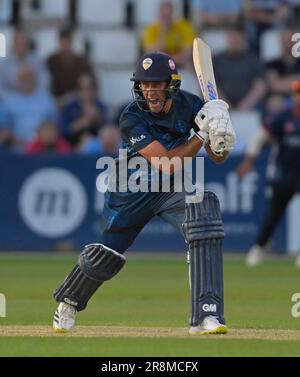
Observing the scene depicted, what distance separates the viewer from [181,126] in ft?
25.8

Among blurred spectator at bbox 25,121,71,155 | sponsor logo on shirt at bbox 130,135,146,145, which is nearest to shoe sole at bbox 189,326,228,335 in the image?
sponsor logo on shirt at bbox 130,135,146,145

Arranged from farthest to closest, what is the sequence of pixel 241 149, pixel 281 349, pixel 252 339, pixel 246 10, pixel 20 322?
pixel 246 10 → pixel 241 149 → pixel 20 322 → pixel 252 339 → pixel 281 349

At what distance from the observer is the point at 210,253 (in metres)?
7.59

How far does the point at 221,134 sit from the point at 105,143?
8341mm

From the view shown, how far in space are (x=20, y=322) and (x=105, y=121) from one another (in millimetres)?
8129

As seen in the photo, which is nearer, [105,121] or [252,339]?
[252,339]

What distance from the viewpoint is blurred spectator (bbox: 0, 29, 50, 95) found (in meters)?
16.5

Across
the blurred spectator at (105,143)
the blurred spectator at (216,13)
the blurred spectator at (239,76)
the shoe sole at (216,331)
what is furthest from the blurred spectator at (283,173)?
the shoe sole at (216,331)

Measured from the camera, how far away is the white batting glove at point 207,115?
746cm

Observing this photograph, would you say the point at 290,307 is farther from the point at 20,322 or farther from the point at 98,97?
the point at 98,97

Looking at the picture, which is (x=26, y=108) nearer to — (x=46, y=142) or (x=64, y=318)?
(x=46, y=142)

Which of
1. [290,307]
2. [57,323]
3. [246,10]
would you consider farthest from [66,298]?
[246,10]

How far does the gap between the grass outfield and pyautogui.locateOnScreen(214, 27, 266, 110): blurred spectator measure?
105 inches

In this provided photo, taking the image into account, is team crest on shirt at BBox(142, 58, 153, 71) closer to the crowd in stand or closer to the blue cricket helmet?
the blue cricket helmet
